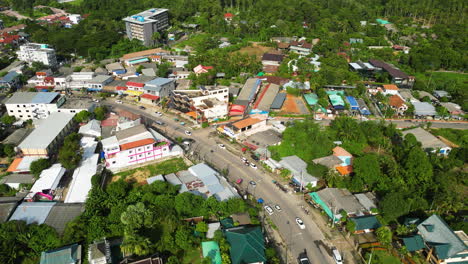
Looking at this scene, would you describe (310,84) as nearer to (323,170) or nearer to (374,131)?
(374,131)

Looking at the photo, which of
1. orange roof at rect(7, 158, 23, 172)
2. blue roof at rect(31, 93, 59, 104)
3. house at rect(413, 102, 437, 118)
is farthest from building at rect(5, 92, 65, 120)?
house at rect(413, 102, 437, 118)

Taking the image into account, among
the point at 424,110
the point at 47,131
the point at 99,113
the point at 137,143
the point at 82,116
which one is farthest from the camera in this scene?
the point at 424,110

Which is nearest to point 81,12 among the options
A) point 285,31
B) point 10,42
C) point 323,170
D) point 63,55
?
point 10,42

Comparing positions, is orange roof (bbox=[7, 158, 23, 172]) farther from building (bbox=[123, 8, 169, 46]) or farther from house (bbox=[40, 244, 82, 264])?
building (bbox=[123, 8, 169, 46])

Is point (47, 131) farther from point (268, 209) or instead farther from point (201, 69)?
point (201, 69)

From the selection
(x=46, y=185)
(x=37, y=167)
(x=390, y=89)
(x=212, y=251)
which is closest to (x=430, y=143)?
(x=390, y=89)

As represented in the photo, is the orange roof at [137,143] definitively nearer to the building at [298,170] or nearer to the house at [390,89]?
the building at [298,170]
